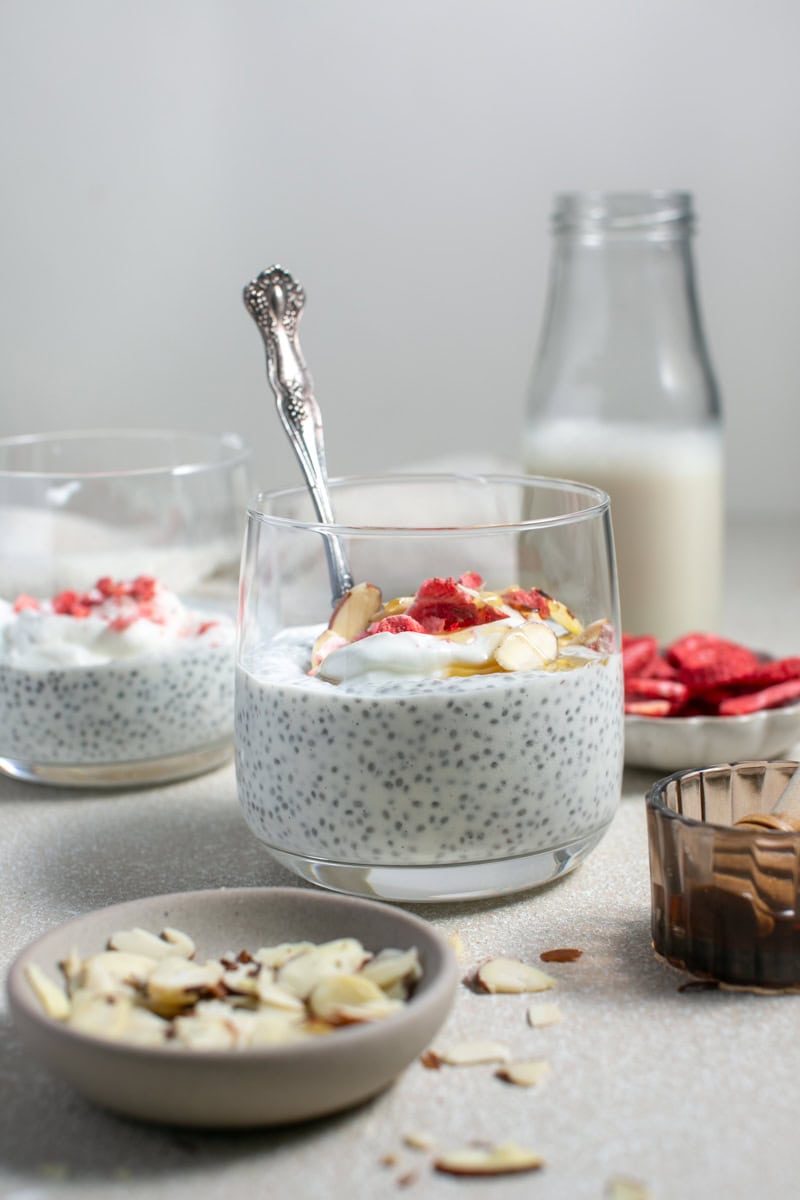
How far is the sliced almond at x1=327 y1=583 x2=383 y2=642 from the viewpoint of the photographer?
0.81 m

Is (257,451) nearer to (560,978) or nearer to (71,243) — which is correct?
(71,243)

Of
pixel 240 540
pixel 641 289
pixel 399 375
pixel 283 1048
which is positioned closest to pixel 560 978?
pixel 283 1048

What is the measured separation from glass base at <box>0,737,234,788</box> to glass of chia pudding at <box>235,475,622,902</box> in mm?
213

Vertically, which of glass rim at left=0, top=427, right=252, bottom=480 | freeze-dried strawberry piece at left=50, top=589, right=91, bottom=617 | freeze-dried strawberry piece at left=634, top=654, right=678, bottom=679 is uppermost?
glass rim at left=0, top=427, right=252, bottom=480

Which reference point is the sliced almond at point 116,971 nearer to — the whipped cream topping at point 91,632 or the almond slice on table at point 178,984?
the almond slice on table at point 178,984

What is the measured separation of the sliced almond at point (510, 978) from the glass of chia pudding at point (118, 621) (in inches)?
14.3

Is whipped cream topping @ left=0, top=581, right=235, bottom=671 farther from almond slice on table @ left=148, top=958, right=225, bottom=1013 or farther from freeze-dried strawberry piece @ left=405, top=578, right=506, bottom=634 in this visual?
almond slice on table @ left=148, top=958, right=225, bottom=1013

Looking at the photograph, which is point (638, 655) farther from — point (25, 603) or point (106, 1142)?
point (106, 1142)

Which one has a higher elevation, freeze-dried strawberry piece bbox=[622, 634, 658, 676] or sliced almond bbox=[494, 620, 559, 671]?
sliced almond bbox=[494, 620, 559, 671]

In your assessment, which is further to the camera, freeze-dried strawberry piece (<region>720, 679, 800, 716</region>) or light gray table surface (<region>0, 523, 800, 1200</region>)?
freeze-dried strawberry piece (<region>720, 679, 800, 716</region>)

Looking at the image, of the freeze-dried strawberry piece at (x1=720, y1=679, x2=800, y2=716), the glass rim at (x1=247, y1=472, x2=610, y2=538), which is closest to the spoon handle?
the glass rim at (x1=247, y1=472, x2=610, y2=538)

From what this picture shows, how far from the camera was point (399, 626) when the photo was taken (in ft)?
2.56

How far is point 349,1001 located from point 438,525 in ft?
1.03

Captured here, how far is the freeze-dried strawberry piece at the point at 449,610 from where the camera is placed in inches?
31.2
